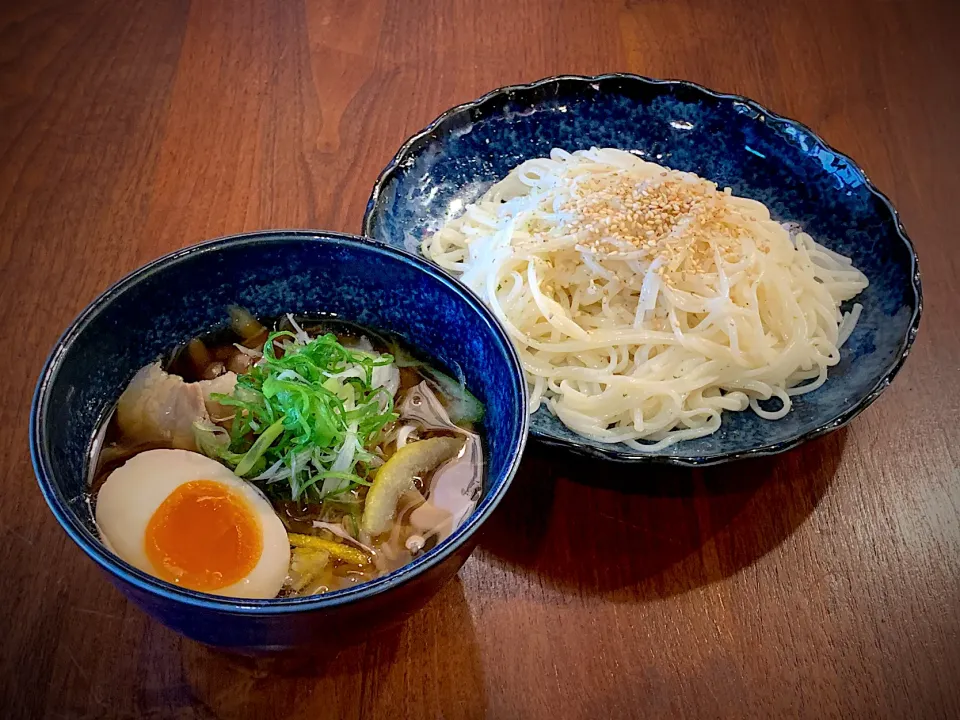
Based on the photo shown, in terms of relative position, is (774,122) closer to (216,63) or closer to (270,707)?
(216,63)

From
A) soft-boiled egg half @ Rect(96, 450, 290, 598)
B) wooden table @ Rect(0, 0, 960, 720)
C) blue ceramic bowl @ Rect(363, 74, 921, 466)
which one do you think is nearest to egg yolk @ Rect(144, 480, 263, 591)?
soft-boiled egg half @ Rect(96, 450, 290, 598)

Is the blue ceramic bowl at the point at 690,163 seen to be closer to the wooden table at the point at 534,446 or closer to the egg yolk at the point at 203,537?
the wooden table at the point at 534,446

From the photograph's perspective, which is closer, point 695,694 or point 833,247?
→ point 695,694

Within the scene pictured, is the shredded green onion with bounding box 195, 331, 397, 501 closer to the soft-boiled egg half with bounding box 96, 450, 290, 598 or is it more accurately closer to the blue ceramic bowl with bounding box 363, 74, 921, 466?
the soft-boiled egg half with bounding box 96, 450, 290, 598

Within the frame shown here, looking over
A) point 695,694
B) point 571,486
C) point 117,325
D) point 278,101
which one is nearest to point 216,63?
point 278,101

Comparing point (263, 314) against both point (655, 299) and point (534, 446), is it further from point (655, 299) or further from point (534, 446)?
point (655, 299)

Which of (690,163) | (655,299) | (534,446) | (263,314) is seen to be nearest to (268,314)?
(263,314)

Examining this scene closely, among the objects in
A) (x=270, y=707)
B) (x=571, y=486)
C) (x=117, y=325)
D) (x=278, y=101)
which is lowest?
(x=270, y=707)
